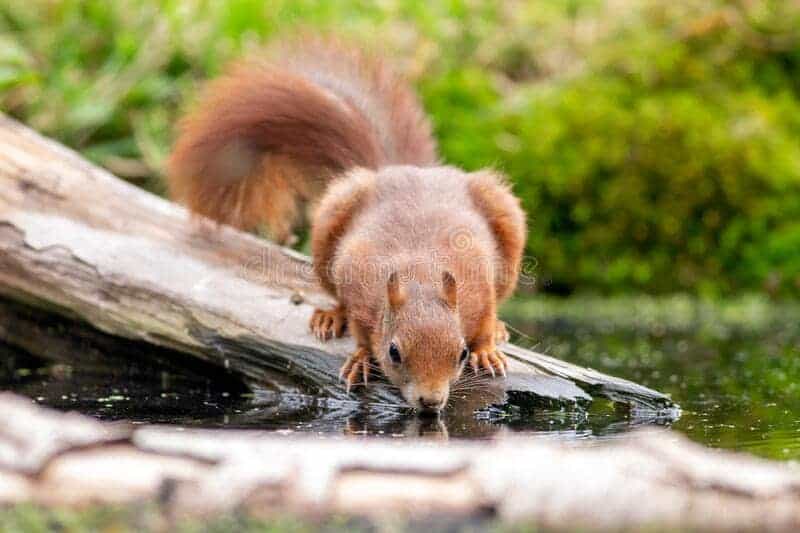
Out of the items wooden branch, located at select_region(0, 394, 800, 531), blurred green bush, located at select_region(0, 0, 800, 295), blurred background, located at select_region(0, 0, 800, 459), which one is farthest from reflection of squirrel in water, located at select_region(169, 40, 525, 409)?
blurred green bush, located at select_region(0, 0, 800, 295)

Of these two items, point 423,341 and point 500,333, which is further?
point 500,333

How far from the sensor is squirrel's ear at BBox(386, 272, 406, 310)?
14.1 ft

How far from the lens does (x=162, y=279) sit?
16.9 feet

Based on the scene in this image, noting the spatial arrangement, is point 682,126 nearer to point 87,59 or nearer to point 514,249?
point 514,249

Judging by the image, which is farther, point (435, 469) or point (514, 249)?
point (514, 249)

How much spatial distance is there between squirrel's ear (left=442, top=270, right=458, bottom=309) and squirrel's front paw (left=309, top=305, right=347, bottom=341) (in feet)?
2.30

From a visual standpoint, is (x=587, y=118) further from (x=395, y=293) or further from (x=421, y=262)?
(x=395, y=293)

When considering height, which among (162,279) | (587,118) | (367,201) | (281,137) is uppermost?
(587,118)

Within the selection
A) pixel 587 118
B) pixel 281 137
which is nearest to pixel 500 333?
pixel 281 137

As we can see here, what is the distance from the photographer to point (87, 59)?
9.23 metres

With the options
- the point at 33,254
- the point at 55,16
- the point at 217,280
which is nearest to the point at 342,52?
the point at 217,280

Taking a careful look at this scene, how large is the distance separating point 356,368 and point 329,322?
1.23 feet

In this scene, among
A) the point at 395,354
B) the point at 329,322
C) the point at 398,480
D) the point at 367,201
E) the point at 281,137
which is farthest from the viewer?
the point at 281,137

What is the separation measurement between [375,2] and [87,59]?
2437 mm
